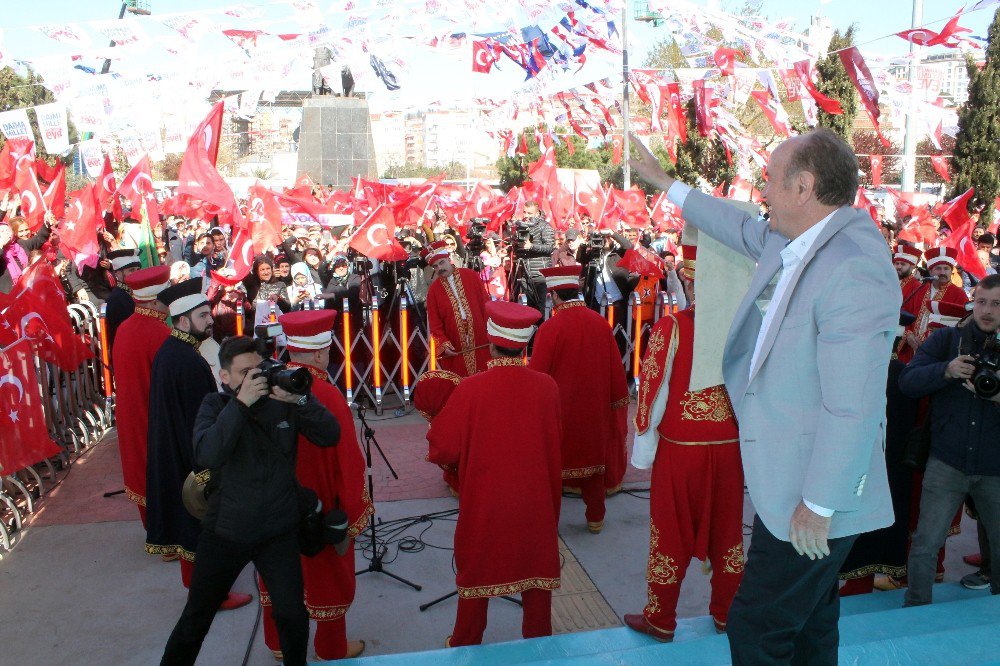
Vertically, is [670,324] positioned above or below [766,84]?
below

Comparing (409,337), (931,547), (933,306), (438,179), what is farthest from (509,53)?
(931,547)

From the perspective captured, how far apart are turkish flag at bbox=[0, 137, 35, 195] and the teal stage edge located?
11.0m

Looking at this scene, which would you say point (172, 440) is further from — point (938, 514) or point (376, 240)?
point (376, 240)

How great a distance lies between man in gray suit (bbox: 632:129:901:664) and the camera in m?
2.02

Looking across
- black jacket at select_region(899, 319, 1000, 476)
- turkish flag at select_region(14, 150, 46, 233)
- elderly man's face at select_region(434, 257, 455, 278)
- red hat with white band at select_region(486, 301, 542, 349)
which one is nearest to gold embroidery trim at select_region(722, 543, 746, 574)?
black jacket at select_region(899, 319, 1000, 476)

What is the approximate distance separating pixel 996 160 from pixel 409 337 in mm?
19160

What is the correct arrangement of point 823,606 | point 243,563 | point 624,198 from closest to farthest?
point 823,606 → point 243,563 → point 624,198

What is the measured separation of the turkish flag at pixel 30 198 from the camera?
1094 centimetres

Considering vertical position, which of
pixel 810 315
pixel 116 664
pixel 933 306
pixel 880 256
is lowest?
pixel 116 664

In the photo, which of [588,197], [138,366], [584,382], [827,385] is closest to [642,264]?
[584,382]

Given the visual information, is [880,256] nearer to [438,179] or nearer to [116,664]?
[116,664]

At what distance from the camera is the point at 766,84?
13484mm

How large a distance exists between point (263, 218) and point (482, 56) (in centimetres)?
766

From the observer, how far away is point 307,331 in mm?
3621
